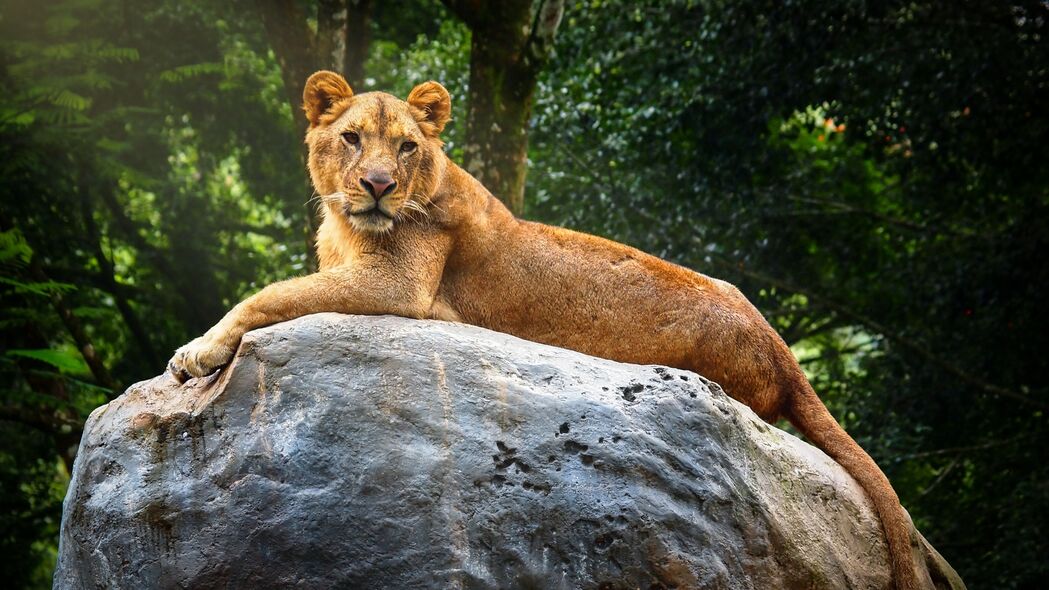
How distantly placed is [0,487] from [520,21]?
8.10 meters

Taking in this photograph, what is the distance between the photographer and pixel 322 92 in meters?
7.16

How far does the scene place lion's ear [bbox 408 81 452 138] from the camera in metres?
7.18

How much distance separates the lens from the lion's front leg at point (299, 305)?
6.02m

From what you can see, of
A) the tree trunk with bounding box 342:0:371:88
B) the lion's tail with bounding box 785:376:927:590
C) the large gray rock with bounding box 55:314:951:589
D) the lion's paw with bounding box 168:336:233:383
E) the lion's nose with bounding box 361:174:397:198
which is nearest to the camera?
the large gray rock with bounding box 55:314:951:589

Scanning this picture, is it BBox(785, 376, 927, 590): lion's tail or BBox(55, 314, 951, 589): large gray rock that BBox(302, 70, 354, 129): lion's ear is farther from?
BBox(785, 376, 927, 590): lion's tail

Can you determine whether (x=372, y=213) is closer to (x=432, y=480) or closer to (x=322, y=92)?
(x=322, y=92)

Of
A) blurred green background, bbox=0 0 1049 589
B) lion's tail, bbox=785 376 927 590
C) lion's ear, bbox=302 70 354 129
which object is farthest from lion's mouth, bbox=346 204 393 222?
blurred green background, bbox=0 0 1049 589

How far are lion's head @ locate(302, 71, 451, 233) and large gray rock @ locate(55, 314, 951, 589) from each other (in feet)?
2.83

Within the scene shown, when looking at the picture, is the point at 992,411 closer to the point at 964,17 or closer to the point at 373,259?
the point at 964,17

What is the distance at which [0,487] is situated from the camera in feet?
43.5

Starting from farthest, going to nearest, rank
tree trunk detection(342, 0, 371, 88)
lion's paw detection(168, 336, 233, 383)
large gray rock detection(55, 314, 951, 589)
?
tree trunk detection(342, 0, 371, 88)
lion's paw detection(168, 336, 233, 383)
large gray rock detection(55, 314, 951, 589)

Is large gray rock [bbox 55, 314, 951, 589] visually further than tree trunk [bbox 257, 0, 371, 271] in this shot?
No

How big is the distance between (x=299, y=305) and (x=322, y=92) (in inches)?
63.3

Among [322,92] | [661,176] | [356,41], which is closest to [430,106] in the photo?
[322,92]
